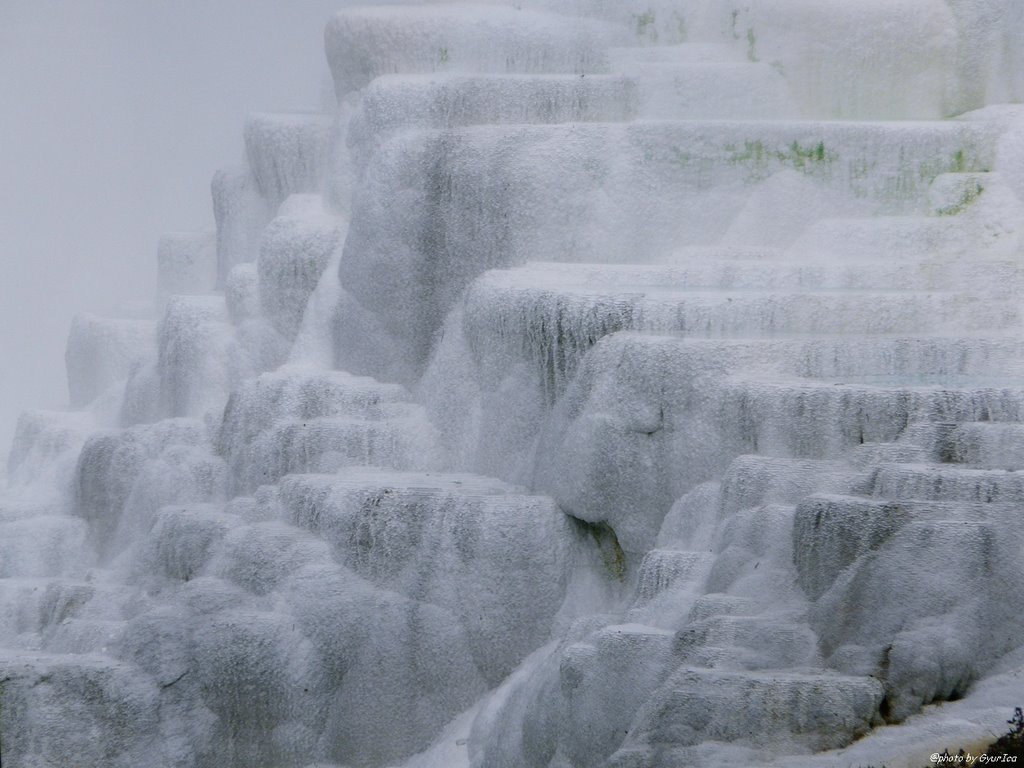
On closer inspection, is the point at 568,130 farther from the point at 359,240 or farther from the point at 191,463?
the point at 191,463

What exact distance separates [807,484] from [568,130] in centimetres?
507

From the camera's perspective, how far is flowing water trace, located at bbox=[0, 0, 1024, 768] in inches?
331

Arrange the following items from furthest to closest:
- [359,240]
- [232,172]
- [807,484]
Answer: [232,172]
[359,240]
[807,484]

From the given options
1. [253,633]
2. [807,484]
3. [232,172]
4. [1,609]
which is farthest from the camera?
[232,172]

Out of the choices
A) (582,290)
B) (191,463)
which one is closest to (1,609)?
(191,463)

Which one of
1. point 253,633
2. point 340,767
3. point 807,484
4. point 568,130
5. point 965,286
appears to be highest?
point 568,130

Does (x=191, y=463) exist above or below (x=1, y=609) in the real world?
above

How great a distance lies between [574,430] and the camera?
11344 millimetres

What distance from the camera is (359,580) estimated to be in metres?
11.3

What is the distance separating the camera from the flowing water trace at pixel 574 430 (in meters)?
8.40

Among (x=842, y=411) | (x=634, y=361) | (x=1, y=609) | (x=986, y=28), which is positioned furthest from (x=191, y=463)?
(x=986, y=28)

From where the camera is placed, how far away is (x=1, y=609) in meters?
13.2

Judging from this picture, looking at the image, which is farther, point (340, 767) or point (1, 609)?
point (1, 609)

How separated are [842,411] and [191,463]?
5753 mm
